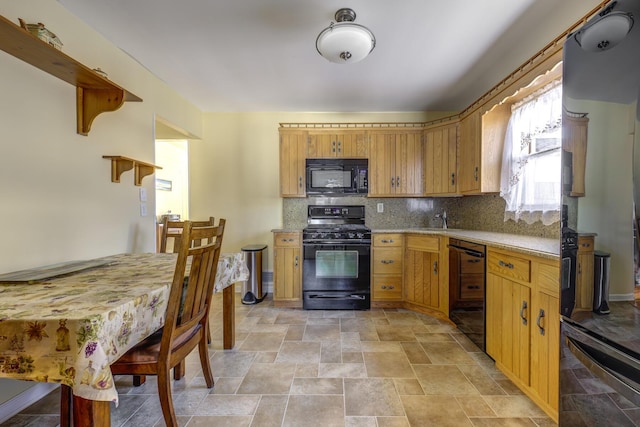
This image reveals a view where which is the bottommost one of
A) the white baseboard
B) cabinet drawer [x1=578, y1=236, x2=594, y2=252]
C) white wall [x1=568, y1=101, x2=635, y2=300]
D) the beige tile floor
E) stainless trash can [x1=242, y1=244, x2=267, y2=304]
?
the beige tile floor

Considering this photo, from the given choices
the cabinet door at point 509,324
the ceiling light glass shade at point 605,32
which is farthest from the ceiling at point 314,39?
the cabinet door at point 509,324

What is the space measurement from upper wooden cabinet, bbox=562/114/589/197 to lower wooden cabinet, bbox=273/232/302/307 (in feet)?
8.52

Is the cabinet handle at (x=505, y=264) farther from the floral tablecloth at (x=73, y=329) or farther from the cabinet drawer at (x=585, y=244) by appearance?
the floral tablecloth at (x=73, y=329)

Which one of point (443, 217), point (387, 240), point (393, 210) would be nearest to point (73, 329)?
point (387, 240)

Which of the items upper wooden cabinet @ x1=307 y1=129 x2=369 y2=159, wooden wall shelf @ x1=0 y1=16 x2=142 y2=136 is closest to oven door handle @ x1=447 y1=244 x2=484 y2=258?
upper wooden cabinet @ x1=307 y1=129 x2=369 y2=159

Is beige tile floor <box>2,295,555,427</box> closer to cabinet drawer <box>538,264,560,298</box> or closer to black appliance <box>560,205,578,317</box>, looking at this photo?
cabinet drawer <box>538,264,560,298</box>

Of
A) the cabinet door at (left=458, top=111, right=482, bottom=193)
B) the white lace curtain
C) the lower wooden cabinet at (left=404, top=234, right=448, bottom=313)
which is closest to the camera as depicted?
the white lace curtain

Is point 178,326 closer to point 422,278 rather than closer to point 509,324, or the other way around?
point 509,324

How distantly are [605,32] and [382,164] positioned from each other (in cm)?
269

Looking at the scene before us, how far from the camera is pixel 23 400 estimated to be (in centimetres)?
155

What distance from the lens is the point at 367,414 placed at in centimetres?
152

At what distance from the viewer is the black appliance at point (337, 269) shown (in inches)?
123

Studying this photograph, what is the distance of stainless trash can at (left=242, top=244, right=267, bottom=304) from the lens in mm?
3361

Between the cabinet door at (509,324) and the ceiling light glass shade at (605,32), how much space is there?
4.42 ft
